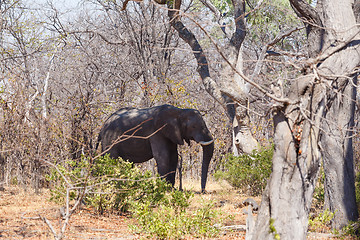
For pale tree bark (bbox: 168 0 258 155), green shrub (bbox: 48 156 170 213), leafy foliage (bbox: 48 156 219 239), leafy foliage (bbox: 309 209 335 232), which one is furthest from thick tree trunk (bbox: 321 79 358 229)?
pale tree bark (bbox: 168 0 258 155)

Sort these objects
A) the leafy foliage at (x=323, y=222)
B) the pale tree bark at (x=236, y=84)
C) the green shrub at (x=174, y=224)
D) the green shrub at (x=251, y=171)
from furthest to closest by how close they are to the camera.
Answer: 1. the pale tree bark at (x=236, y=84)
2. the green shrub at (x=251, y=171)
3. the leafy foliage at (x=323, y=222)
4. the green shrub at (x=174, y=224)

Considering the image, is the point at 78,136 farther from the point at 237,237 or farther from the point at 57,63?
the point at 57,63

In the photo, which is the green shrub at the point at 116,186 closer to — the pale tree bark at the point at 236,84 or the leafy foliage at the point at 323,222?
the leafy foliage at the point at 323,222

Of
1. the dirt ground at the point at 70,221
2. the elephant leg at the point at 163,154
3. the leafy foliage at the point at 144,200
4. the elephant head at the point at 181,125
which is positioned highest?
the elephant head at the point at 181,125

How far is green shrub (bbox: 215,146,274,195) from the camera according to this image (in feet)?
32.2

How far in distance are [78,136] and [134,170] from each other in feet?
8.55

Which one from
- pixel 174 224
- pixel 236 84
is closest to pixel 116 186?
pixel 174 224

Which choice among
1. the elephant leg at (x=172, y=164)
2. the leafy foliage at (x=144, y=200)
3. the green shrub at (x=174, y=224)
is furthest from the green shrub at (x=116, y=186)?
the elephant leg at (x=172, y=164)

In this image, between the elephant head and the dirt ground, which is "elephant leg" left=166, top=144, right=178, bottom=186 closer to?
the elephant head

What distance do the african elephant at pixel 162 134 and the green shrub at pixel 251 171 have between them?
0.70 metres

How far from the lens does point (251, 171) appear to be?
989 centimetres

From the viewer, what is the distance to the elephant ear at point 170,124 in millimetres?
10039

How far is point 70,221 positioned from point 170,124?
3701 millimetres

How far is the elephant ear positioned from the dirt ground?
1.63 meters
